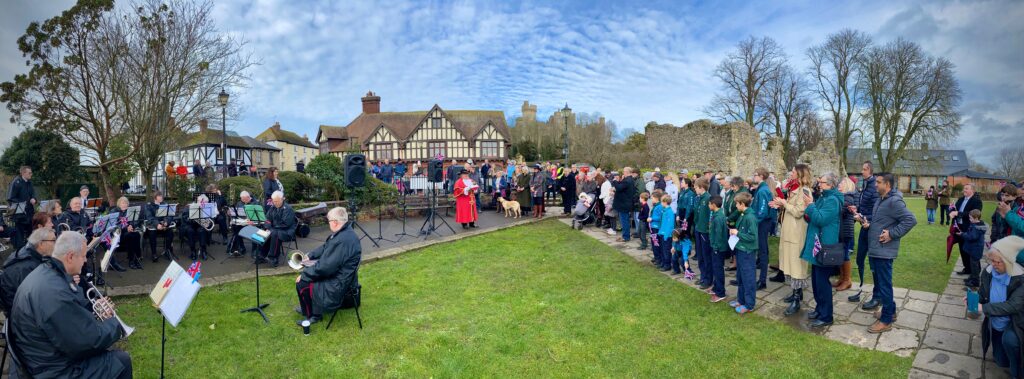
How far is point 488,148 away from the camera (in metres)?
42.8

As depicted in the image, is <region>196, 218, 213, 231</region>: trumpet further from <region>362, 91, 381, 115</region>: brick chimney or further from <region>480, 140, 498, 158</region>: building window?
<region>362, 91, 381, 115</region>: brick chimney

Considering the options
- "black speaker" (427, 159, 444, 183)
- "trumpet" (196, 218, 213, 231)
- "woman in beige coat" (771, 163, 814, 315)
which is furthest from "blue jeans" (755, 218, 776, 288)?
"trumpet" (196, 218, 213, 231)

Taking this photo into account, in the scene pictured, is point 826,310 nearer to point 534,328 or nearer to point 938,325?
point 938,325

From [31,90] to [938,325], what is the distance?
18.3 metres

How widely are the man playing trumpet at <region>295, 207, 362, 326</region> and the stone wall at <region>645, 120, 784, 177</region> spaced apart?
2605 centimetres

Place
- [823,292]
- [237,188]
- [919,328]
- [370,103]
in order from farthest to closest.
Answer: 1. [370,103]
2. [237,188]
3. [823,292]
4. [919,328]

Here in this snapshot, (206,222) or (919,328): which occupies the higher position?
(206,222)

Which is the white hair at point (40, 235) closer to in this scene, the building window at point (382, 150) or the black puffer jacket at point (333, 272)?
the black puffer jacket at point (333, 272)

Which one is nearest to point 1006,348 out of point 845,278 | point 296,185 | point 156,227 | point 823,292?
point 823,292

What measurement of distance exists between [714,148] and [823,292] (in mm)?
25565

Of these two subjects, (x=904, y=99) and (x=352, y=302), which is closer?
(x=352, y=302)

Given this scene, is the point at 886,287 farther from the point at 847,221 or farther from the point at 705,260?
the point at 705,260

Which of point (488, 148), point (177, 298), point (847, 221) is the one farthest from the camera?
point (488, 148)

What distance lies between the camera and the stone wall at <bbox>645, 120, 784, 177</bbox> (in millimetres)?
28328
